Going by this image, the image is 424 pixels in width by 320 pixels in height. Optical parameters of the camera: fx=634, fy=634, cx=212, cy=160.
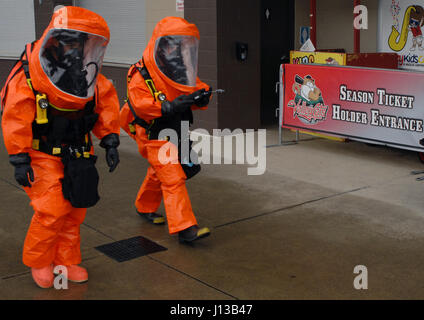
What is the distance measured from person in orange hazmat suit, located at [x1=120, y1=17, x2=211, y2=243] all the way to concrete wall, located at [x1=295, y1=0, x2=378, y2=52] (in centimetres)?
581

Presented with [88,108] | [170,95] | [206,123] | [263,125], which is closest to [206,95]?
[170,95]

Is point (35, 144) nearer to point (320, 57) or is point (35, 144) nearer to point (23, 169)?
point (23, 169)

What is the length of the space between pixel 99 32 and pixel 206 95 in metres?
1.45

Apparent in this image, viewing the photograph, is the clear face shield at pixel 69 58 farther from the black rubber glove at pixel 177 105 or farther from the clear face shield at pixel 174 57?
the clear face shield at pixel 174 57

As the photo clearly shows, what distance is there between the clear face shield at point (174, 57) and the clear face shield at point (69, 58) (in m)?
1.20

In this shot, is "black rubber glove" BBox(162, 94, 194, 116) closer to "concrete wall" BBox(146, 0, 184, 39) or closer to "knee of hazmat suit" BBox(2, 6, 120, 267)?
"knee of hazmat suit" BBox(2, 6, 120, 267)

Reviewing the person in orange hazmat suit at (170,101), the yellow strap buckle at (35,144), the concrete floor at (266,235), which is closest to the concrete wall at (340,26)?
the concrete floor at (266,235)

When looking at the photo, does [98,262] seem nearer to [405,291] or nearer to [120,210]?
[120,210]

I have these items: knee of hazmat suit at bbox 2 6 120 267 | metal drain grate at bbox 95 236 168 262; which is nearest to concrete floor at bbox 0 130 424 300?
metal drain grate at bbox 95 236 168 262

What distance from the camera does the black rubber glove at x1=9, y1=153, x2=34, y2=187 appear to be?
14.3 ft

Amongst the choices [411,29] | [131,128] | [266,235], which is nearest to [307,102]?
[411,29]

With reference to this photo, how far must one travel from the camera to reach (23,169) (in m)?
4.37

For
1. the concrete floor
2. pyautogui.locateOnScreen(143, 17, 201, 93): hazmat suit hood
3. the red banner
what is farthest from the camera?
the red banner

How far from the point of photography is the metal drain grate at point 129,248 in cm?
545
